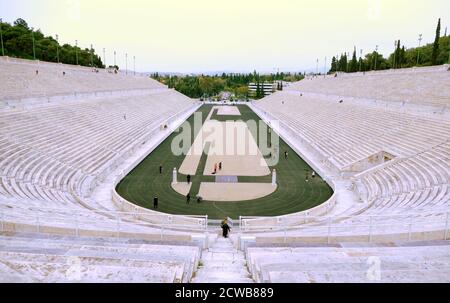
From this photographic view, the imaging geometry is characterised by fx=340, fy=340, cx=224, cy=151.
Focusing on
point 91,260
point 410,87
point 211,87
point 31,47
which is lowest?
point 91,260

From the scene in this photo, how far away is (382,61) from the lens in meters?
87.7

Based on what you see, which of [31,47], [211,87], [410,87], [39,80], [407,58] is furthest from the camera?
[211,87]

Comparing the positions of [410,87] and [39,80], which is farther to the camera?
[39,80]

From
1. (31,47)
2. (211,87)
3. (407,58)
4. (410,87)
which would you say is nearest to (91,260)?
(410,87)

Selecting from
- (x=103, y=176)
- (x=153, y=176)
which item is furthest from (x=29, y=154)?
(x=153, y=176)

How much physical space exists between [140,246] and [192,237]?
Answer: 177 cm

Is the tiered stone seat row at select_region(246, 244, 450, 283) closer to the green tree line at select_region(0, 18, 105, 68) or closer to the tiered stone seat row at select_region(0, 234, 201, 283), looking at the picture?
the tiered stone seat row at select_region(0, 234, 201, 283)

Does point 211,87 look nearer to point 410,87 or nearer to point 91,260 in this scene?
point 410,87

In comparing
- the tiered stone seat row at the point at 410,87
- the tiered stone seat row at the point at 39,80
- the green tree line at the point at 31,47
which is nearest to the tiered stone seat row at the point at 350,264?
the tiered stone seat row at the point at 39,80

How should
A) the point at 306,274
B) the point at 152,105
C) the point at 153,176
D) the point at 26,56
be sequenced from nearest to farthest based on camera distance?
the point at 306,274
the point at 153,176
the point at 152,105
the point at 26,56

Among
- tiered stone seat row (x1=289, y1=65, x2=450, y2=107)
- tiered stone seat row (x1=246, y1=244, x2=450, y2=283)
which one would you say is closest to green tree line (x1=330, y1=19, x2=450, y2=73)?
tiered stone seat row (x1=289, y1=65, x2=450, y2=107)

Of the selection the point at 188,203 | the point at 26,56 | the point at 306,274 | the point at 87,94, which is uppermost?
the point at 26,56

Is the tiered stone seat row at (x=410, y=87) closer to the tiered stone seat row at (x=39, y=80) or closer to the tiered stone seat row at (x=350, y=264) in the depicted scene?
the tiered stone seat row at (x=350, y=264)
